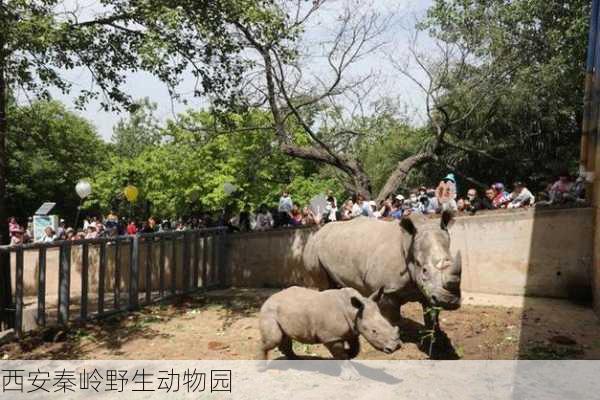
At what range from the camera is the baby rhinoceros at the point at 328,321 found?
585cm

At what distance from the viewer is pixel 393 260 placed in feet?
25.3

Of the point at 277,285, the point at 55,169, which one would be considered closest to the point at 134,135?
the point at 55,169

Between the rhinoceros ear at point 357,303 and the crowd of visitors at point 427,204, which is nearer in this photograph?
the rhinoceros ear at point 357,303

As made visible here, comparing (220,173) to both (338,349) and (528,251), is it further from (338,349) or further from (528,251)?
(338,349)

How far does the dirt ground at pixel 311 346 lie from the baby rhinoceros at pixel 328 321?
1.26 metres

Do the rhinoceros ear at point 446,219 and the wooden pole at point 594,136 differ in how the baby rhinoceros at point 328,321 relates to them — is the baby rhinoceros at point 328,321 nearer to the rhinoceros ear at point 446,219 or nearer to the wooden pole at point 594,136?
the rhinoceros ear at point 446,219

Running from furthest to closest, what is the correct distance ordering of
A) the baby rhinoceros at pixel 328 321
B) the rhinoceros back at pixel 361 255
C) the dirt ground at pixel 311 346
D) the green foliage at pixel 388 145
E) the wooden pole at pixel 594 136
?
the green foliage at pixel 388 145
the wooden pole at pixel 594 136
the dirt ground at pixel 311 346
the rhinoceros back at pixel 361 255
the baby rhinoceros at pixel 328 321

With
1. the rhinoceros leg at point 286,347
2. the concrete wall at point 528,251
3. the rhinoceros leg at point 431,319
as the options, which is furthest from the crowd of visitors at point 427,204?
the rhinoceros leg at point 286,347

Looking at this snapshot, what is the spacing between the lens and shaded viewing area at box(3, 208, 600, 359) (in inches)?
348

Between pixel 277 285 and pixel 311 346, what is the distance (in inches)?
262

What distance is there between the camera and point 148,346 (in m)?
9.14

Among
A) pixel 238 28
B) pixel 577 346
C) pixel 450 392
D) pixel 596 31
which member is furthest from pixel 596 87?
pixel 450 392

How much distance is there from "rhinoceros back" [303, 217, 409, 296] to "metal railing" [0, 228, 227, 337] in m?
4.02

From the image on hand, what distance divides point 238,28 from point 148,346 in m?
6.90
